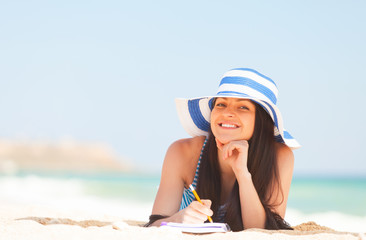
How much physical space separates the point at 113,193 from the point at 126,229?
1513cm

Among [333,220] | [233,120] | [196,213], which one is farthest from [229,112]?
[333,220]

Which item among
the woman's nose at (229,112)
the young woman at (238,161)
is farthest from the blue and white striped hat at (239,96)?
the woman's nose at (229,112)

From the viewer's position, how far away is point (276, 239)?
245cm

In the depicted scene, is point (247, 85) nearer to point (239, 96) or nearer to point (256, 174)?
point (239, 96)

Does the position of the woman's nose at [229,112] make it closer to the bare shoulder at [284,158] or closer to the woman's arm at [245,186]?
the woman's arm at [245,186]

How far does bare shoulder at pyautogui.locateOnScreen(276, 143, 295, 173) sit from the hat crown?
1.13 ft

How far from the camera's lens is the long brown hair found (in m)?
3.25

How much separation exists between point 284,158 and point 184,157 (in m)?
0.72

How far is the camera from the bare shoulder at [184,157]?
3.43 m

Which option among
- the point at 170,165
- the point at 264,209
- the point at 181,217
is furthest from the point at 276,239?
the point at 170,165

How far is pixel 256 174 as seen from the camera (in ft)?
11.1

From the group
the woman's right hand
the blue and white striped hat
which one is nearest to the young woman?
the blue and white striped hat

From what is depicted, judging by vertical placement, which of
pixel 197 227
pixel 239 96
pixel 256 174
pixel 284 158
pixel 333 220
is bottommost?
pixel 197 227

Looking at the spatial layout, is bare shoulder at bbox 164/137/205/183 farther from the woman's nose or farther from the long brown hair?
the woman's nose
